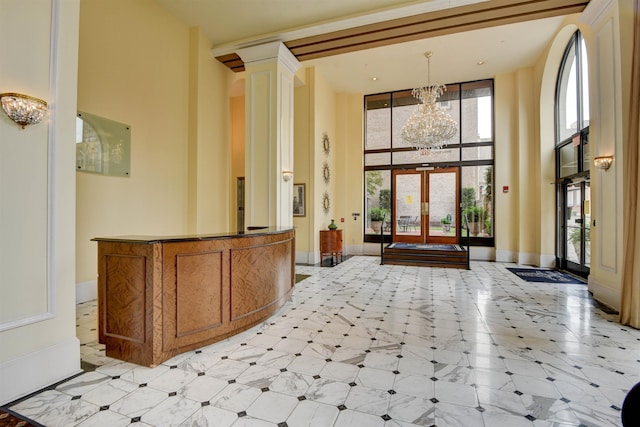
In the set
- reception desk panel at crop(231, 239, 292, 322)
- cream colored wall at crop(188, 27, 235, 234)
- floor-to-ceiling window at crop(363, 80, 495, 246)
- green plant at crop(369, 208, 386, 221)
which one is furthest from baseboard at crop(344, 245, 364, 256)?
reception desk panel at crop(231, 239, 292, 322)

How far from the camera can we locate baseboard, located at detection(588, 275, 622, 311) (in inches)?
163

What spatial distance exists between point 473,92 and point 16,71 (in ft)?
31.8

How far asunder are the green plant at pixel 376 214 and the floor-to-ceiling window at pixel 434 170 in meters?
0.02

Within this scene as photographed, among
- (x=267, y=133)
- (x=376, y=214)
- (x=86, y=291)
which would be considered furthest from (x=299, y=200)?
(x=86, y=291)

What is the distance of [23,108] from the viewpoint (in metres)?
2.15

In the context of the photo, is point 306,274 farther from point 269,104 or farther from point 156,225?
point 269,104

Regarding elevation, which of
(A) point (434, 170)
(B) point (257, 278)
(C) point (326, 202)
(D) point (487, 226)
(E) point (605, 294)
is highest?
(A) point (434, 170)

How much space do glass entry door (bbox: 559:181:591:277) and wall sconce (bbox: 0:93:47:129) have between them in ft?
25.2

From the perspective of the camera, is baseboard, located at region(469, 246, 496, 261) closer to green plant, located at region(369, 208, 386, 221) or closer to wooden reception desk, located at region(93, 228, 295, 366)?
green plant, located at region(369, 208, 386, 221)

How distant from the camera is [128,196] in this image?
4.82 meters

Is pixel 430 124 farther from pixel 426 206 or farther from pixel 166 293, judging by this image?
pixel 166 293

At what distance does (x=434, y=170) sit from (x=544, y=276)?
13.2ft

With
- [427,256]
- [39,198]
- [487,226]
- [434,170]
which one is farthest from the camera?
[434,170]

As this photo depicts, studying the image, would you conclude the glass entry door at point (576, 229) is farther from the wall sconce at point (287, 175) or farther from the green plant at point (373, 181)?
the wall sconce at point (287, 175)
